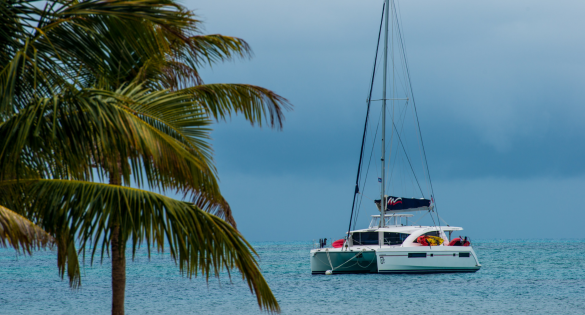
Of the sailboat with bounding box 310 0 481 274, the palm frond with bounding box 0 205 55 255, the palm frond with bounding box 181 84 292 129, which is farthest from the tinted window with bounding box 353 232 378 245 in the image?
the palm frond with bounding box 0 205 55 255

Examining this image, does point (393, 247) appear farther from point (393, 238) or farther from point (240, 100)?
point (240, 100)

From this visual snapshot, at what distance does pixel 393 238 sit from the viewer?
95.3ft

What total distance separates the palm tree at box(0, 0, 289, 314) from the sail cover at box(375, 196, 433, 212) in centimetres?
2529

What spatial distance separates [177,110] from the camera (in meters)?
5.77

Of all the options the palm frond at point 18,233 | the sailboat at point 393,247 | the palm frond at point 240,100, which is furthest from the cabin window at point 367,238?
the palm frond at point 18,233

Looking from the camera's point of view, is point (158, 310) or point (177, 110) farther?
point (158, 310)

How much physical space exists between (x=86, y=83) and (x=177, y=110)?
2143 mm

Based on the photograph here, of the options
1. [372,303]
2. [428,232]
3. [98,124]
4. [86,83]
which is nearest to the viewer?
[98,124]

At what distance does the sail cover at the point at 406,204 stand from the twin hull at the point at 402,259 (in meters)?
2.94

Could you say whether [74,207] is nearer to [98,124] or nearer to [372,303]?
[98,124]

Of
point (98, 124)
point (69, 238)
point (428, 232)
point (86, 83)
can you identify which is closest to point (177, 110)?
point (98, 124)

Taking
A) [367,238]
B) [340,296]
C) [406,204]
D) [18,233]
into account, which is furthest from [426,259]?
[18,233]

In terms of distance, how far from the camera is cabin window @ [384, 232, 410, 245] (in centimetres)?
2892

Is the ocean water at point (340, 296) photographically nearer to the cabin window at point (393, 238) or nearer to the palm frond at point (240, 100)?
the cabin window at point (393, 238)
